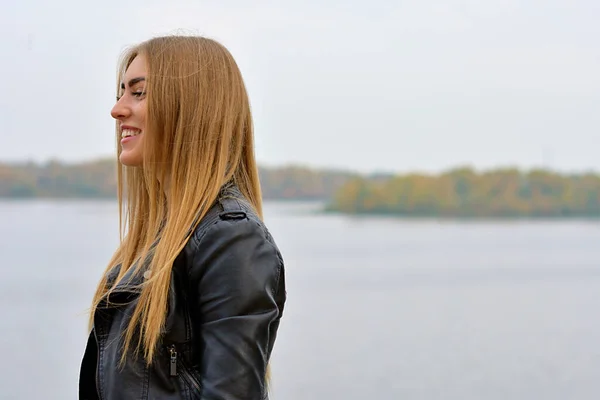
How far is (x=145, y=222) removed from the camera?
60.6 inches

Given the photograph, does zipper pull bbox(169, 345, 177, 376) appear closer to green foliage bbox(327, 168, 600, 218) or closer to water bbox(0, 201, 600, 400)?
water bbox(0, 201, 600, 400)

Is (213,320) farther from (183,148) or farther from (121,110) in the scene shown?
(121,110)

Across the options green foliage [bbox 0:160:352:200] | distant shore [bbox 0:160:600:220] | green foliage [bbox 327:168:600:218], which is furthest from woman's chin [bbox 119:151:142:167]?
green foliage [bbox 327:168:600:218]

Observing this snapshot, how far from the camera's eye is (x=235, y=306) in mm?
1172

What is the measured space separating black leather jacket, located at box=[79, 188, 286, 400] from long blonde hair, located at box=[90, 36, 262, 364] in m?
0.03

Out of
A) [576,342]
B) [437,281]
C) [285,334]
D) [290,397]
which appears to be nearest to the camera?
[290,397]

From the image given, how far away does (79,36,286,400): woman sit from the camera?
1.18 m

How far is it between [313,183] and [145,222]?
23.8m

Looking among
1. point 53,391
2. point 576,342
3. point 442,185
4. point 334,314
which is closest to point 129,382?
point 53,391

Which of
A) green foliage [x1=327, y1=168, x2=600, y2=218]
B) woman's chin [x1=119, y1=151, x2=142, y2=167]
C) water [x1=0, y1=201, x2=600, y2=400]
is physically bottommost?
water [x1=0, y1=201, x2=600, y2=400]

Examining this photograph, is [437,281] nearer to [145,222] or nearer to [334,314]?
[334,314]

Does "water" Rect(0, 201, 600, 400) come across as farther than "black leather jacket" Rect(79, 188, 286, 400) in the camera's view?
Yes

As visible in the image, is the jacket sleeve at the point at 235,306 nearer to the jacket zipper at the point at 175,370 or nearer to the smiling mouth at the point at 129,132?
the jacket zipper at the point at 175,370

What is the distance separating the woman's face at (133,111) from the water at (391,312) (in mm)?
10668
